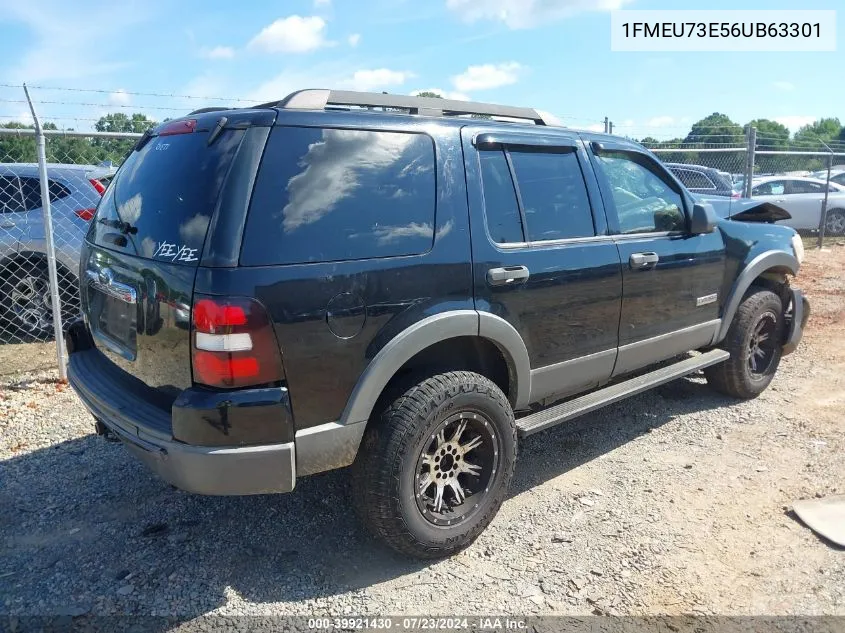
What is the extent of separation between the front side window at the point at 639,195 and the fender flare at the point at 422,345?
1194 millimetres

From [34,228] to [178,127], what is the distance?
13.8 ft

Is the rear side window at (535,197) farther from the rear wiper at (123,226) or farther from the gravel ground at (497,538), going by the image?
the rear wiper at (123,226)

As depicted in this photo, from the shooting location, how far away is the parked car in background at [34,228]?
6184mm

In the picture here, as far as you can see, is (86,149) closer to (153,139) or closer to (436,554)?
(153,139)

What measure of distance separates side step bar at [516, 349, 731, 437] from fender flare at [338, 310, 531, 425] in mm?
322

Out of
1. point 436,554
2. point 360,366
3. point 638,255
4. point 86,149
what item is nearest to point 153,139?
point 360,366

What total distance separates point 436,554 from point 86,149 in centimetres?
573

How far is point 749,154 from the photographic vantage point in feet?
35.7

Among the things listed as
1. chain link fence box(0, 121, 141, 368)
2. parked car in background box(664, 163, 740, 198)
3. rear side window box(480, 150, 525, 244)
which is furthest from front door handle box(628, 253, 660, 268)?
parked car in background box(664, 163, 740, 198)

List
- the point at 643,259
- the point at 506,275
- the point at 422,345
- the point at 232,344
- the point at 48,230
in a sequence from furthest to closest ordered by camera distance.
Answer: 1. the point at 48,230
2. the point at 643,259
3. the point at 506,275
4. the point at 422,345
5. the point at 232,344

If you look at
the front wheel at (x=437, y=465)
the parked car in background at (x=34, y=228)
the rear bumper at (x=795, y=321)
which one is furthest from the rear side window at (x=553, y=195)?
the parked car in background at (x=34, y=228)

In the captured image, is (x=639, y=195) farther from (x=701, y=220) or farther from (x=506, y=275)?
(x=506, y=275)

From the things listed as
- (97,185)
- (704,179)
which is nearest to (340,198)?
(97,185)

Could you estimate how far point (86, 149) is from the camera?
6613 mm
